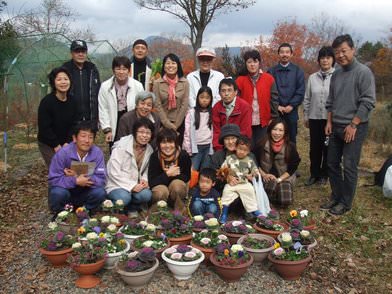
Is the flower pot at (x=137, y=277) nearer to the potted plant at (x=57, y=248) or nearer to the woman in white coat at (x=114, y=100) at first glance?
the potted plant at (x=57, y=248)

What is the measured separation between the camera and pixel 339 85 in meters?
4.14

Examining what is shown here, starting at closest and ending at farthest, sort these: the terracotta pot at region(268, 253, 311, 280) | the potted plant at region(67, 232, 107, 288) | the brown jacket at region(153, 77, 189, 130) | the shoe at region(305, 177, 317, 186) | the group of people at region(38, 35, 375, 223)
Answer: the potted plant at region(67, 232, 107, 288) < the terracotta pot at region(268, 253, 311, 280) < the group of people at region(38, 35, 375, 223) < the brown jacket at region(153, 77, 189, 130) < the shoe at region(305, 177, 317, 186)

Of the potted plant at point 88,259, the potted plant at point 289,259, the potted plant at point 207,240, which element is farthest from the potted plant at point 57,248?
the potted plant at point 289,259

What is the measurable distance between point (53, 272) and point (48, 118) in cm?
179

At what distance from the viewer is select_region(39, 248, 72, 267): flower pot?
10.1 ft

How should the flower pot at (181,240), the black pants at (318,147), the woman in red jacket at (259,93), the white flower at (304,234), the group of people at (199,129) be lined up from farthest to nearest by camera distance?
the black pants at (318,147)
the woman in red jacket at (259,93)
the group of people at (199,129)
the flower pot at (181,240)
the white flower at (304,234)

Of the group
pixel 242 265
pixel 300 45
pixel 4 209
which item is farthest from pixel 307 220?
pixel 300 45

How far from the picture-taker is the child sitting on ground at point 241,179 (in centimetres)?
401

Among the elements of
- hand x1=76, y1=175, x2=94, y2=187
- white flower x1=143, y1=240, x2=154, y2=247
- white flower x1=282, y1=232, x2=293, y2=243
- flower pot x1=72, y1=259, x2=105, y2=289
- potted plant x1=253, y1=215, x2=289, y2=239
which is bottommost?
flower pot x1=72, y1=259, x2=105, y2=289

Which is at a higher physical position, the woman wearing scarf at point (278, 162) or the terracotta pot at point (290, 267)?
the woman wearing scarf at point (278, 162)

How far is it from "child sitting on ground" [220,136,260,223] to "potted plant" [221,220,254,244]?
1.59ft

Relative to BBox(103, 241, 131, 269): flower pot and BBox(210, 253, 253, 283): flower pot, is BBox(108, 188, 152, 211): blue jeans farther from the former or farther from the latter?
BBox(210, 253, 253, 283): flower pot

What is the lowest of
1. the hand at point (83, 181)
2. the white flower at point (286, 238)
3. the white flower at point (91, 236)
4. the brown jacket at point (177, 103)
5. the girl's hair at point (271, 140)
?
the white flower at point (286, 238)

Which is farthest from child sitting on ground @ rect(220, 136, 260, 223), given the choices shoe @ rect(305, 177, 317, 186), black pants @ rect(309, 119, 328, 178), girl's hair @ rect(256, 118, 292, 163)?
shoe @ rect(305, 177, 317, 186)
